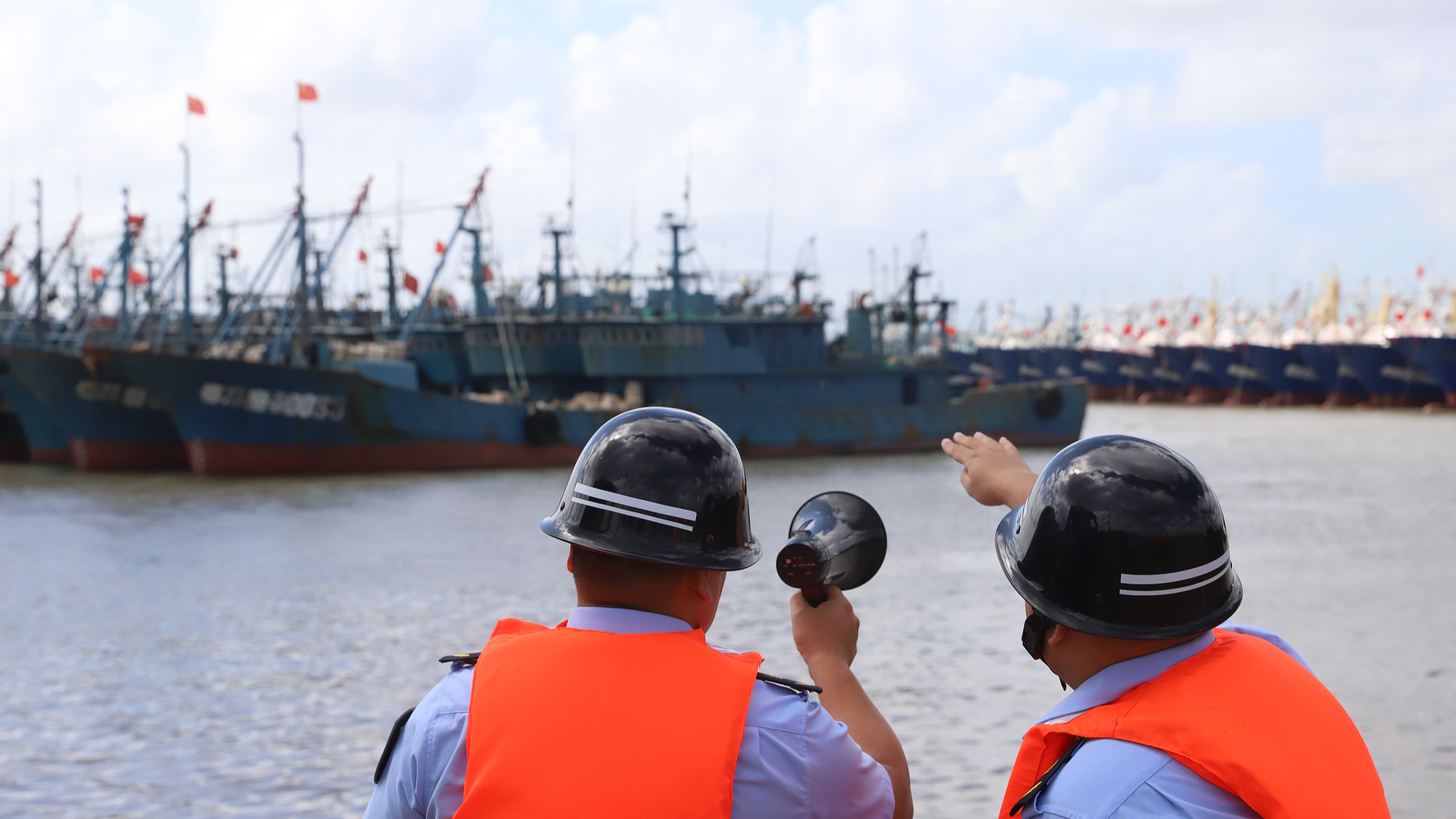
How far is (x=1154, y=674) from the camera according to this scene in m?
1.73

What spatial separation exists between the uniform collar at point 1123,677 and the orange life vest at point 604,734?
0.45m

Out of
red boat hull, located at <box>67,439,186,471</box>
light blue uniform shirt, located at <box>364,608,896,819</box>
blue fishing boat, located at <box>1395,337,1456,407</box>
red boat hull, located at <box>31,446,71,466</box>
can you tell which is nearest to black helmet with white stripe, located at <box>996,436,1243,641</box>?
light blue uniform shirt, located at <box>364,608,896,819</box>

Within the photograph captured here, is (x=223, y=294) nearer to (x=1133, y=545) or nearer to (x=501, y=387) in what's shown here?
(x=501, y=387)

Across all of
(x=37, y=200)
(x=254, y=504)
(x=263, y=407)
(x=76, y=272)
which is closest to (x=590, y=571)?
(x=254, y=504)

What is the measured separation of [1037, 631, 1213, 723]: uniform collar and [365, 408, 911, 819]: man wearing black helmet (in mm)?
296

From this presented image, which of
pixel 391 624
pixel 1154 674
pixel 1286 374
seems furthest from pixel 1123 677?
pixel 1286 374

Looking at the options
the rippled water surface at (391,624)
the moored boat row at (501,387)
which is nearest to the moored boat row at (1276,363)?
the moored boat row at (501,387)

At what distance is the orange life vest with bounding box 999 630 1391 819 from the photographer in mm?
1562

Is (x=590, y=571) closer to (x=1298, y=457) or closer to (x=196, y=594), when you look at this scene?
(x=196, y=594)

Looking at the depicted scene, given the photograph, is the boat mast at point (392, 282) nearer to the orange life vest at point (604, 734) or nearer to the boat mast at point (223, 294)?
the boat mast at point (223, 294)

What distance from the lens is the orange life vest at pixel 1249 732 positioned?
61.5 inches

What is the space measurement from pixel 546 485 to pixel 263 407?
24.8ft

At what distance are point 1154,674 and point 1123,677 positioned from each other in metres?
0.04

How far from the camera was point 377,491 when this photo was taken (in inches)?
1073
